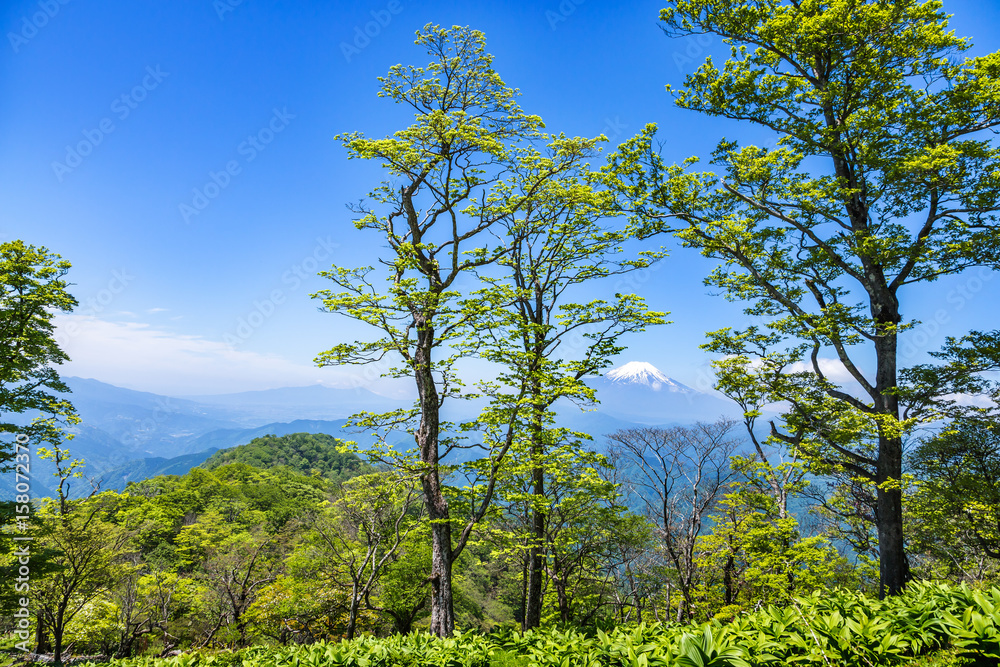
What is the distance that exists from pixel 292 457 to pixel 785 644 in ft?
255

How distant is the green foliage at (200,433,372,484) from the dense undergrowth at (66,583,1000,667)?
62.3 m

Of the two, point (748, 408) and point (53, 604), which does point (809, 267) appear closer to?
point (748, 408)

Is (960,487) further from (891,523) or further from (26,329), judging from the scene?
(26,329)

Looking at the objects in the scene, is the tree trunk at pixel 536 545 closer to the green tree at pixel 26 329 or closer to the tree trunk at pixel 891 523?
the tree trunk at pixel 891 523

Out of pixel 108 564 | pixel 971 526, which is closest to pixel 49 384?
pixel 108 564

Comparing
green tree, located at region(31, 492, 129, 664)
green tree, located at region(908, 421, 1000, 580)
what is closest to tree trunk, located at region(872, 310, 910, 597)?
green tree, located at region(908, 421, 1000, 580)

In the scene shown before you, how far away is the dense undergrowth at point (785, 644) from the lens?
2676 millimetres

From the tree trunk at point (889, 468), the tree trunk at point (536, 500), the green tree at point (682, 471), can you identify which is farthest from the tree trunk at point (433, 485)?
the tree trunk at point (889, 468)

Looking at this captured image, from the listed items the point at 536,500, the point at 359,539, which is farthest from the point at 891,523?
the point at 359,539

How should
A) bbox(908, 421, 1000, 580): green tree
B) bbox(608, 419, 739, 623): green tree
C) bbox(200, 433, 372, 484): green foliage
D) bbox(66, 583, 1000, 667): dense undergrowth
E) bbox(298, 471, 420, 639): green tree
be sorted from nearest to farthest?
bbox(66, 583, 1000, 667): dense undergrowth < bbox(908, 421, 1000, 580): green tree < bbox(298, 471, 420, 639): green tree < bbox(608, 419, 739, 623): green tree < bbox(200, 433, 372, 484): green foliage

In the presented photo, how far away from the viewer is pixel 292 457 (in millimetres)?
69938

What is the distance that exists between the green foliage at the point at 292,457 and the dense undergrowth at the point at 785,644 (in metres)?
62.3

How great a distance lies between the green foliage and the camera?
65.8m
